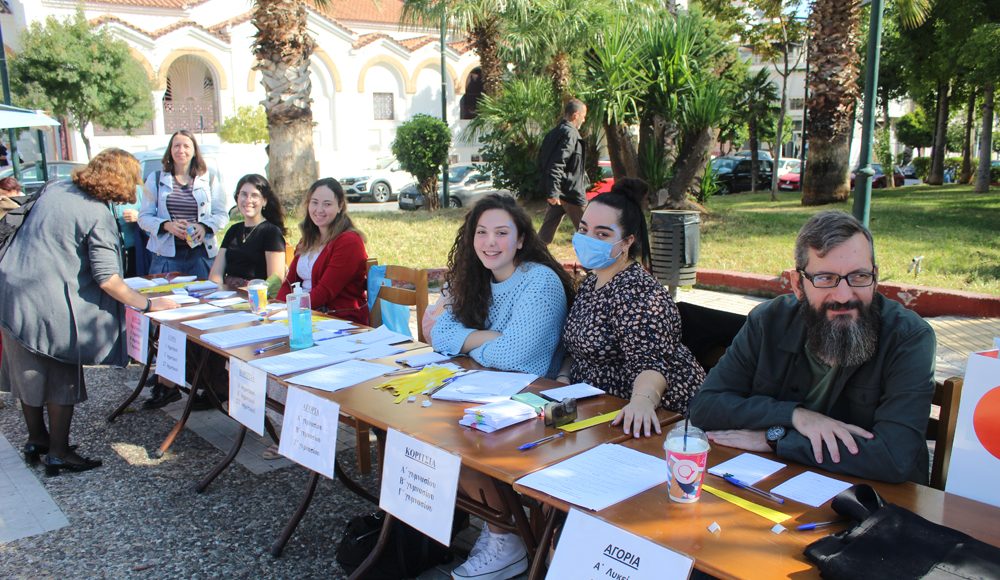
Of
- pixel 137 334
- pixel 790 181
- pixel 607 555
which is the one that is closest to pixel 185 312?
pixel 137 334

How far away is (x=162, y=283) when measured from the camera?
544cm

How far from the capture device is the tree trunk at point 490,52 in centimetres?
1588

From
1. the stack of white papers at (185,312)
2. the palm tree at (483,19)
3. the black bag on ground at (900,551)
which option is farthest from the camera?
the palm tree at (483,19)

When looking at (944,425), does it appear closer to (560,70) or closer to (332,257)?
(332,257)

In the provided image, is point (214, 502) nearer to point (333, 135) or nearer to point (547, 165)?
point (547, 165)

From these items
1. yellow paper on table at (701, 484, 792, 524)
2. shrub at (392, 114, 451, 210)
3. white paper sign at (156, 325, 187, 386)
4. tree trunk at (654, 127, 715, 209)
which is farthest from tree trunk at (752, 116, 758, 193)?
yellow paper on table at (701, 484, 792, 524)

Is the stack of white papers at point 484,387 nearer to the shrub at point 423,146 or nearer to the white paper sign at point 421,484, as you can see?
the white paper sign at point 421,484

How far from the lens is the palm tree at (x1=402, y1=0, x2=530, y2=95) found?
49.7 ft

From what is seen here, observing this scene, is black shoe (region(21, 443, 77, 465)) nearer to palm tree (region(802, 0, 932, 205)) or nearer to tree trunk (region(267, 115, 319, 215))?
tree trunk (region(267, 115, 319, 215))

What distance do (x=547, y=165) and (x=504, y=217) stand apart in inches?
189

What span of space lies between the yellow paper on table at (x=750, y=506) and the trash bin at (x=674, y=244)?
16.5 feet

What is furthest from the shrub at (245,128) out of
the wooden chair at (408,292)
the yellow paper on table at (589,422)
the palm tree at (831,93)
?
the yellow paper on table at (589,422)

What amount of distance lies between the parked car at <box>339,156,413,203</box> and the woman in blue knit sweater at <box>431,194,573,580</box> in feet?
63.0

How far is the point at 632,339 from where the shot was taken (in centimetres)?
293
